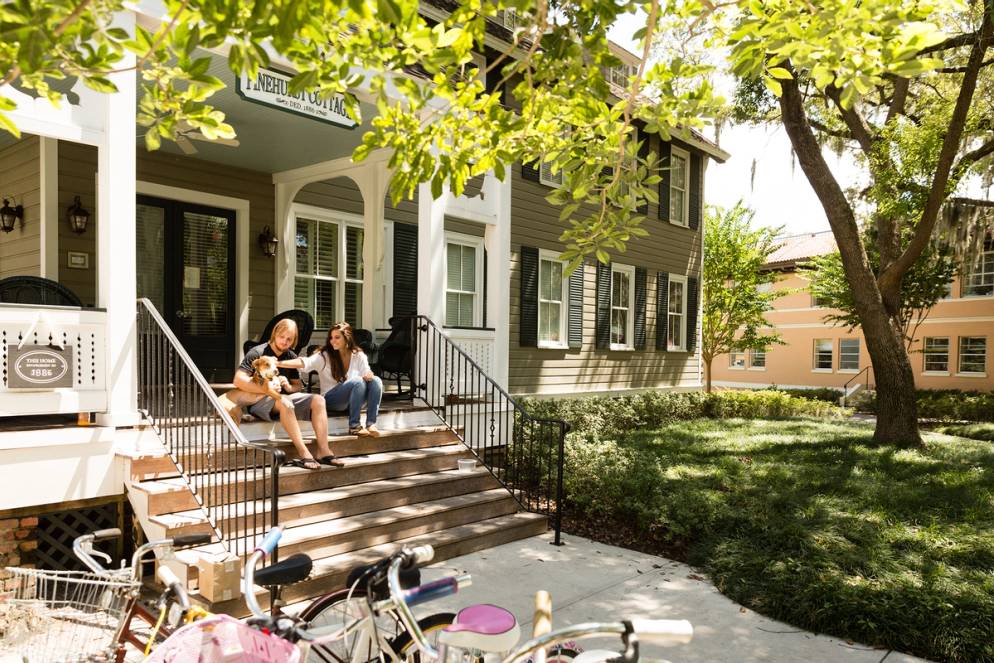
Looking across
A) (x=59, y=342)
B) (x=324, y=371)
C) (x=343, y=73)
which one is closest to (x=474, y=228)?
(x=324, y=371)

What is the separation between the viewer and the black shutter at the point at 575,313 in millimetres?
12938

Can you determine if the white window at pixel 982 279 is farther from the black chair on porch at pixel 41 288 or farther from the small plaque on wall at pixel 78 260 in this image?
the black chair on porch at pixel 41 288

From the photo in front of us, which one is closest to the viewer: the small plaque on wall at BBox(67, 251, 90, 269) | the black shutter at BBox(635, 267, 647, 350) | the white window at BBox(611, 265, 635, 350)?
the small plaque on wall at BBox(67, 251, 90, 269)

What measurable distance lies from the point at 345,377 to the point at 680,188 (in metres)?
11.7

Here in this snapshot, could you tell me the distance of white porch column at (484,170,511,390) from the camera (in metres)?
9.15

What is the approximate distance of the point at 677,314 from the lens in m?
16.4

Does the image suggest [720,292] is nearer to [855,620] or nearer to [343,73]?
[855,620]

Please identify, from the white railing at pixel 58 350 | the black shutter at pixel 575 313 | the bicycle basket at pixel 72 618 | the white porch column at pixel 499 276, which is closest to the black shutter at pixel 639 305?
the black shutter at pixel 575 313

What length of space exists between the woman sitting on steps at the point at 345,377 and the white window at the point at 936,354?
24.9 meters

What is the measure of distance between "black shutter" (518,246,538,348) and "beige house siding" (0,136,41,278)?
7083mm

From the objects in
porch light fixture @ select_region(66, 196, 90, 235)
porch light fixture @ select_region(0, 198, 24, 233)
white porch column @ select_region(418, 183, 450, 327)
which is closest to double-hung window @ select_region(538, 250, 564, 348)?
white porch column @ select_region(418, 183, 450, 327)

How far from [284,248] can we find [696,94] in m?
6.94

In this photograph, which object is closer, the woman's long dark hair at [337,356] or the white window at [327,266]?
the woman's long dark hair at [337,356]

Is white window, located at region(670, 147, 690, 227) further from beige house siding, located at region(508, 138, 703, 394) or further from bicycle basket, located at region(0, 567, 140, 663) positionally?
bicycle basket, located at region(0, 567, 140, 663)
